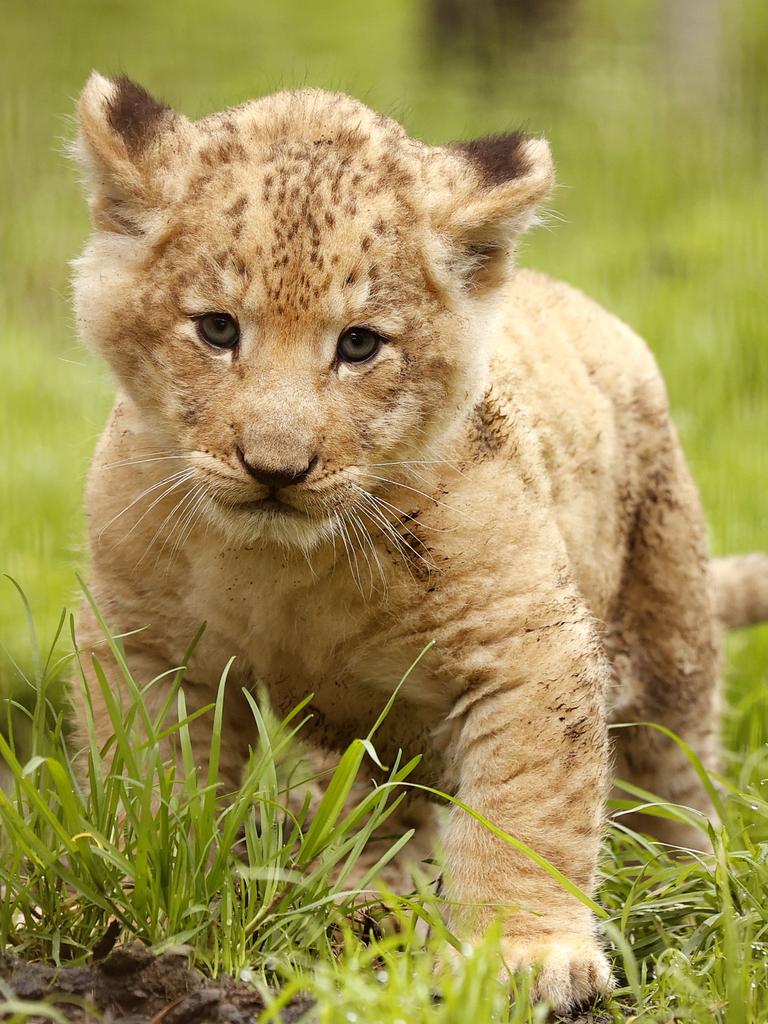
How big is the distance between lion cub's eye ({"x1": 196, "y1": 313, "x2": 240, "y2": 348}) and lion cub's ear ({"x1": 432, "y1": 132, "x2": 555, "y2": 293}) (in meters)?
0.62

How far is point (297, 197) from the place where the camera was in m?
3.62

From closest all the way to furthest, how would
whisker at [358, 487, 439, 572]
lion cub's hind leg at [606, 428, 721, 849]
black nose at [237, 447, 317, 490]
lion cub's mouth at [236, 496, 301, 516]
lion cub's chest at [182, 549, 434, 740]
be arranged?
black nose at [237, 447, 317, 490], lion cub's mouth at [236, 496, 301, 516], whisker at [358, 487, 439, 572], lion cub's chest at [182, 549, 434, 740], lion cub's hind leg at [606, 428, 721, 849]

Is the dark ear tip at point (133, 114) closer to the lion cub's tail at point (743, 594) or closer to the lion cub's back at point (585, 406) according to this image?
the lion cub's back at point (585, 406)

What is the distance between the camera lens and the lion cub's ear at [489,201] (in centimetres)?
389

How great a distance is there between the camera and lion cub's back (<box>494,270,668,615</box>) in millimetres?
4562

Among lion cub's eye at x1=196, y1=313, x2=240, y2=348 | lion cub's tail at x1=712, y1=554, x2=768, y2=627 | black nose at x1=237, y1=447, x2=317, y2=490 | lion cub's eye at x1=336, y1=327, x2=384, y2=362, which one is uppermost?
lion cub's eye at x1=196, y1=313, x2=240, y2=348

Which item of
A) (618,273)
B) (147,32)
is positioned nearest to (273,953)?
(618,273)

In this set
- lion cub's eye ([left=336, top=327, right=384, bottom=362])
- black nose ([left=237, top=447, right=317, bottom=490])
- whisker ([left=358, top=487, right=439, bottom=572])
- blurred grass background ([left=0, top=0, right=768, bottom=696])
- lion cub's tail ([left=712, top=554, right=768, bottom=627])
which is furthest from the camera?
blurred grass background ([left=0, top=0, right=768, bottom=696])

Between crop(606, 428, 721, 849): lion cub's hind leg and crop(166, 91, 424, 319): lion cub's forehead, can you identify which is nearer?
crop(166, 91, 424, 319): lion cub's forehead

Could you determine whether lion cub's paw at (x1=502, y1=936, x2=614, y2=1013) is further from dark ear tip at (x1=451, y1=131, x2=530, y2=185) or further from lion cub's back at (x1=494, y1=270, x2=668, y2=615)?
dark ear tip at (x1=451, y1=131, x2=530, y2=185)

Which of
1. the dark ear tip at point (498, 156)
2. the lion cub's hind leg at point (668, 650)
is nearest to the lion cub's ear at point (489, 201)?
the dark ear tip at point (498, 156)

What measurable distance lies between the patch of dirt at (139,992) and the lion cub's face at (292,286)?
3.34ft

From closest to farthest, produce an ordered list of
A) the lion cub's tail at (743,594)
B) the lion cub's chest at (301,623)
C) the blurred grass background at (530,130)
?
the lion cub's chest at (301,623) → the lion cub's tail at (743,594) → the blurred grass background at (530,130)

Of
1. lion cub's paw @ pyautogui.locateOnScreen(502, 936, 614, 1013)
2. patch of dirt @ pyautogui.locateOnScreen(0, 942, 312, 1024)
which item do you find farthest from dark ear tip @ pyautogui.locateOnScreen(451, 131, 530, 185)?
patch of dirt @ pyautogui.locateOnScreen(0, 942, 312, 1024)
